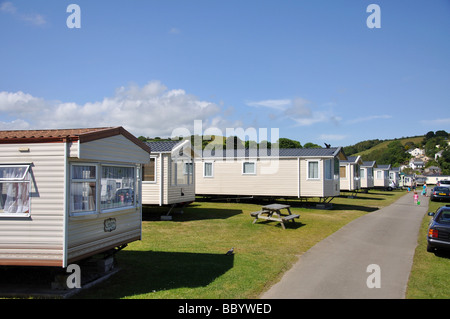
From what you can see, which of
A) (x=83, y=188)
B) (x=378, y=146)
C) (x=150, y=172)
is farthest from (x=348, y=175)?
(x=378, y=146)

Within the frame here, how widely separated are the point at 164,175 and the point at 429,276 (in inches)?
416

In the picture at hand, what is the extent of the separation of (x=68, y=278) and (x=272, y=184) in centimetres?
1629

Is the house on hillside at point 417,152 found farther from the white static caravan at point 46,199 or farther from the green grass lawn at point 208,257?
the white static caravan at point 46,199

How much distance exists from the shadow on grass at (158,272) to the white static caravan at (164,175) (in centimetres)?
540

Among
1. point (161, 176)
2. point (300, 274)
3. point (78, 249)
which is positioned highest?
point (161, 176)

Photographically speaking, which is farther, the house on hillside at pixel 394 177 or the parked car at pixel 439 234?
the house on hillside at pixel 394 177

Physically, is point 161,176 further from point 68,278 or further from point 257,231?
point 68,278

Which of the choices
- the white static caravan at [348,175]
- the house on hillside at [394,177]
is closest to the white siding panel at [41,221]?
the white static caravan at [348,175]

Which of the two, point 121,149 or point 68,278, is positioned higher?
point 121,149

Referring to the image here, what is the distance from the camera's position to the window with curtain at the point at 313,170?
20578 mm

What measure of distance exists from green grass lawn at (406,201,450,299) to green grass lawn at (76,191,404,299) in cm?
269
